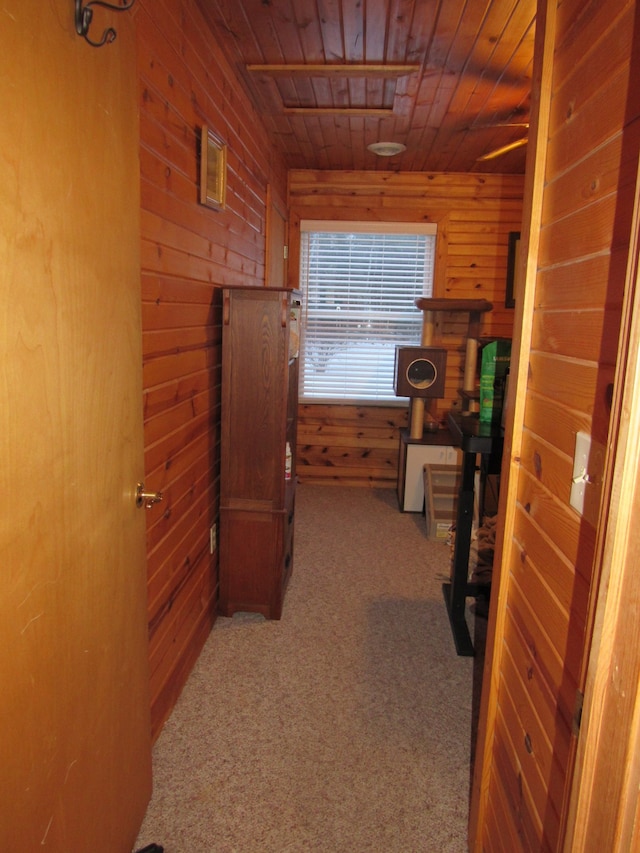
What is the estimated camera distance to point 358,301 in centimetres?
497

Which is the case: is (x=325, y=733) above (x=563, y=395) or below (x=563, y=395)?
below

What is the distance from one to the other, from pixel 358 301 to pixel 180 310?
118 inches

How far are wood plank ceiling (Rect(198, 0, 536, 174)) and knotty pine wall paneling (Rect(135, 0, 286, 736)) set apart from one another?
222 mm

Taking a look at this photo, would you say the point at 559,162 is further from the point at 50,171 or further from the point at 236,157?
the point at 236,157

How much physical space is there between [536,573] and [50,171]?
1.15m

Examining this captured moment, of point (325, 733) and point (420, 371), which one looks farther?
point (420, 371)

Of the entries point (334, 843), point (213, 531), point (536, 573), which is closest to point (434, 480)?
point (213, 531)

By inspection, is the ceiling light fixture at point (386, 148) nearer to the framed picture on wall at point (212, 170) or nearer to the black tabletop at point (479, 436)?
the framed picture on wall at point (212, 170)

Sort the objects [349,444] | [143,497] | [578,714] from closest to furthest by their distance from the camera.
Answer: [578,714] < [143,497] < [349,444]

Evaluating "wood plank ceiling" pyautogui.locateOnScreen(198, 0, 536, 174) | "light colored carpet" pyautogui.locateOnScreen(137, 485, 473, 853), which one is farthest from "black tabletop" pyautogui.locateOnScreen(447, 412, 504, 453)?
"wood plank ceiling" pyautogui.locateOnScreen(198, 0, 536, 174)

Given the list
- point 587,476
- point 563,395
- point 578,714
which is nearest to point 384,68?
point 563,395

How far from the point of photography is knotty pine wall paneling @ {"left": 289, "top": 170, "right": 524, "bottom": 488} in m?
4.75

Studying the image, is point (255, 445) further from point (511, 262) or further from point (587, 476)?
point (511, 262)

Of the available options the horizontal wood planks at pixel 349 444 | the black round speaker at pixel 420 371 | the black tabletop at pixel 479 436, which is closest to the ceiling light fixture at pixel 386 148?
the black round speaker at pixel 420 371
